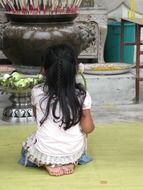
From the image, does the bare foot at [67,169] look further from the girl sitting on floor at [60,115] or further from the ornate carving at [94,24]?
the ornate carving at [94,24]

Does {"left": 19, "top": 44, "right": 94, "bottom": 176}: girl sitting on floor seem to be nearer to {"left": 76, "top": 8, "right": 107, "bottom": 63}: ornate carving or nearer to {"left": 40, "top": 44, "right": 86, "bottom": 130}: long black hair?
{"left": 40, "top": 44, "right": 86, "bottom": 130}: long black hair

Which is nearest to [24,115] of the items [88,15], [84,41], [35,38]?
[35,38]

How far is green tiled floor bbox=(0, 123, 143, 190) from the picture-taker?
341 centimetres

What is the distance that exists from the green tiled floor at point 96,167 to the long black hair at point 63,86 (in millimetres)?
343

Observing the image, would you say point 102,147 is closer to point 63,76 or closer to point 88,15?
point 63,76

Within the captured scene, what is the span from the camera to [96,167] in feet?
12.2

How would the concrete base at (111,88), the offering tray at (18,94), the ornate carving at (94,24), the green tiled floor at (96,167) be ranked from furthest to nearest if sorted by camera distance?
1. the ornate carving at (94,24)
2. the concrete base at (111,88)
3. the offering tray at (18,94)
4. the green tiled floor at (96,167)

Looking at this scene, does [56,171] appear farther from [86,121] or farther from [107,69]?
[107,69]

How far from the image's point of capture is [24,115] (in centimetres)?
493

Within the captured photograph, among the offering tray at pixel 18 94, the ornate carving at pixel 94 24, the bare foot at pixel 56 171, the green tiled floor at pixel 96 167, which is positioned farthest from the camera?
the ornate carving at pixel 94 24

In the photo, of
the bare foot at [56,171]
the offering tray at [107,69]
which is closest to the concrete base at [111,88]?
the offering tray at [107,69]

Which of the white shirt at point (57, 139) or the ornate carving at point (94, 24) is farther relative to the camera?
the ornate carving at point (94, 24)

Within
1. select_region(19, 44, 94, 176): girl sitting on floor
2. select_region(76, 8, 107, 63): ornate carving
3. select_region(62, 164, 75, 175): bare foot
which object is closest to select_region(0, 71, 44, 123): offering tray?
select_region(19, 44, 94, 176): girl sitting on floor

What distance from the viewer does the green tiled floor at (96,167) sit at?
11.2 feet
